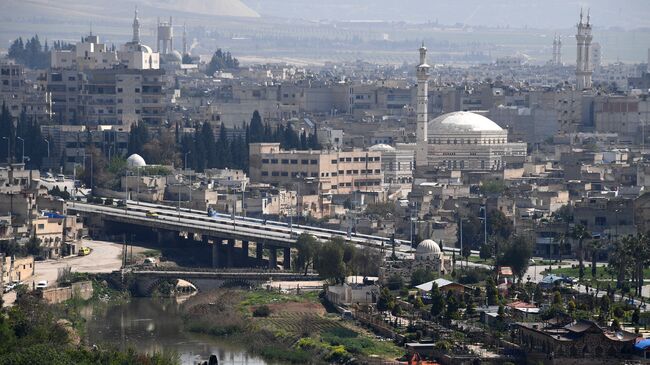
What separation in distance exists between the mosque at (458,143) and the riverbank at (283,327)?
4094cm

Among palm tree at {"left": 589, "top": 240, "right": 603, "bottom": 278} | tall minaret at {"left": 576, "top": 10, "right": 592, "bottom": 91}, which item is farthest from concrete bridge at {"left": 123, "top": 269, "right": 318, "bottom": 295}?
tall minaret at {"left": 576, "top": 10, "right": 592, "bottom": 91}

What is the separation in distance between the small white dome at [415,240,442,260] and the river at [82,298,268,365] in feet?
21.4

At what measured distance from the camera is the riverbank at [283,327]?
58.6 metres

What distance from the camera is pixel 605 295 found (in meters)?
62.2

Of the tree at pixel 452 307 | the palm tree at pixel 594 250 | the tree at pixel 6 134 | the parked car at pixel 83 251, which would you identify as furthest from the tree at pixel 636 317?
the tree at pixel 6 134

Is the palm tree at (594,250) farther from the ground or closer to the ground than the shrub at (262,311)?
farther from the ground

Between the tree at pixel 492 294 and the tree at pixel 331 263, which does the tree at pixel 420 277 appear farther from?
the tree at pixel 492 294

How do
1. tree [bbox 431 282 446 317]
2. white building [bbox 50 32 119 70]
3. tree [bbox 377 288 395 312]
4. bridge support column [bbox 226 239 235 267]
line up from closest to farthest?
tree [bbox 431 282 446 317]
tree [bbox 377 288 395 312]
bridge support column [bbox 226 239 235 267]
white building [bbox 50 32 119 70]

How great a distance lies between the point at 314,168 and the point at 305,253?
25.7 metres

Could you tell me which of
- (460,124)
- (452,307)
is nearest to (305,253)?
(452,307)

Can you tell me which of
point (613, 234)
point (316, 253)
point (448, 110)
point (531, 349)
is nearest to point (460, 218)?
point (613, 234)

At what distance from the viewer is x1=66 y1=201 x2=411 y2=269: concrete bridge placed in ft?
254

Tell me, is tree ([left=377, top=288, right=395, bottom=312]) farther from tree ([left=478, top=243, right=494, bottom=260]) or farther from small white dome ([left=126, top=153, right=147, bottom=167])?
small white dome ([left=126, top=153, right=147, bottom=167])

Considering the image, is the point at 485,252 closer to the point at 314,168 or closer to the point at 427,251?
the point at 427,251
